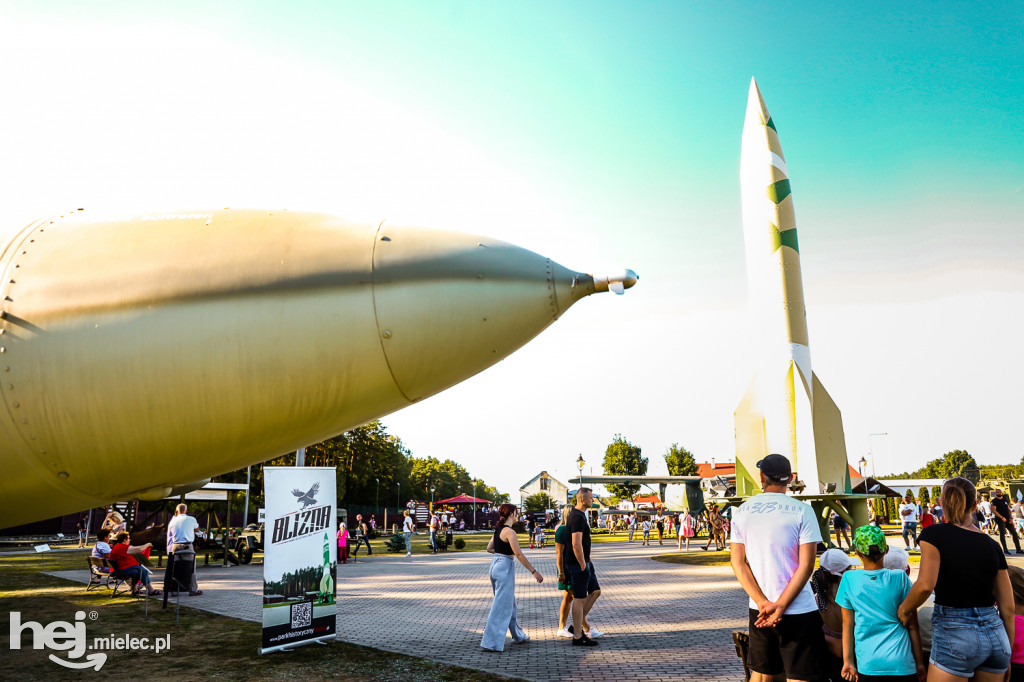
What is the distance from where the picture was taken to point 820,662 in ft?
10.8

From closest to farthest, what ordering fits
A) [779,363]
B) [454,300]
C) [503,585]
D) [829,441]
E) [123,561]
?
[454,300] < [503,585] < [123,561] < [829,441] < [779,363]

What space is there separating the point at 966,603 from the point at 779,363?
1328cm

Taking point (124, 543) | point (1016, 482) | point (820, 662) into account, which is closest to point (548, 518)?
point (1016, 482)

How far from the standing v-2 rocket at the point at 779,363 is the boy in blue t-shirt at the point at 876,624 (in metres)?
12.4

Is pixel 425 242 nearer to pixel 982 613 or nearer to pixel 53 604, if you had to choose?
pixel 982 613

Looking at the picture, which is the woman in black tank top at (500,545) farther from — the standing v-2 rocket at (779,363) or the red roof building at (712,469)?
the red roof building at (712,469)

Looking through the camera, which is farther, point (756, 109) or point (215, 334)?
point (756, 109)

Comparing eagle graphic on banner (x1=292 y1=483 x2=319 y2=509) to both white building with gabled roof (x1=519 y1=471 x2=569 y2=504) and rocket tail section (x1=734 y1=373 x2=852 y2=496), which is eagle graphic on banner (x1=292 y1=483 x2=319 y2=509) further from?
white building with gabled roof (x1=519 y1=471 x2=569 y2=504)

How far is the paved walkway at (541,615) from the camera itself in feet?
19.4

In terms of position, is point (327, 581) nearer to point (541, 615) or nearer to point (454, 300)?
point (541, 615)

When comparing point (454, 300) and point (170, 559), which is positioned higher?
point (454, 300)

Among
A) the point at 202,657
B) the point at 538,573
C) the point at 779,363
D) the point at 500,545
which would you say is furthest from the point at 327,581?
the point at 779,363

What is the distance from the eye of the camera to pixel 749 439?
16.1 meters

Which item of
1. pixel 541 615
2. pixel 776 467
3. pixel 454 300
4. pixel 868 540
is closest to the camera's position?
pixel 454 300
